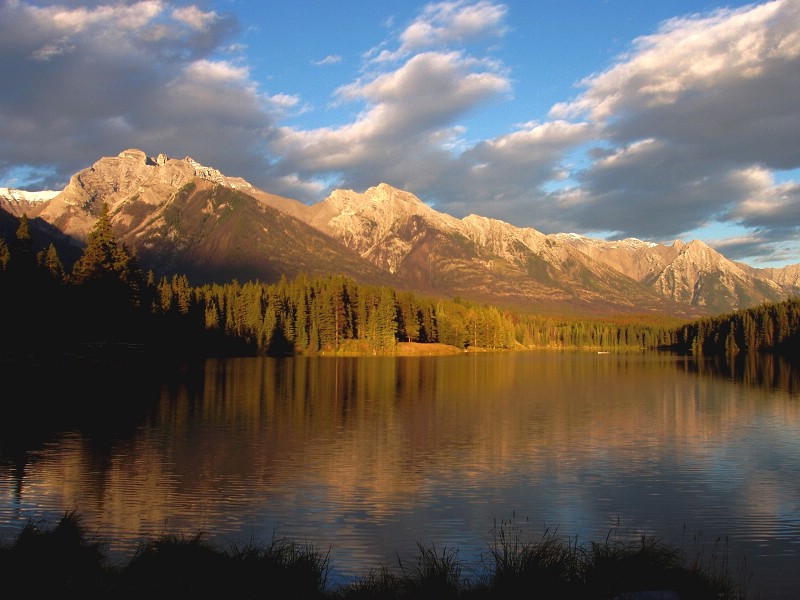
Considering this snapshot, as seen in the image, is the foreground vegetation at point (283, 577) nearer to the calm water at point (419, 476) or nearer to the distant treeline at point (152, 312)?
the calm water at point (419, 476)

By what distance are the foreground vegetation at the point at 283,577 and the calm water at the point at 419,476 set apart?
327 centimetres

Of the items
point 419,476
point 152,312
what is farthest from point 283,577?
point 152,312

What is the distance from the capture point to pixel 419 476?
3394 cm

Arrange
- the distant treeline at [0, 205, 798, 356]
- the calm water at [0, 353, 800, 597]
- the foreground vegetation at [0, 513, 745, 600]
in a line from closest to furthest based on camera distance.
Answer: the foreground vegetation at [0, 513, 745, 600]
the calm water at [0, 353, 800, 597]
the distant treeline at [0, 205, 798, 356]

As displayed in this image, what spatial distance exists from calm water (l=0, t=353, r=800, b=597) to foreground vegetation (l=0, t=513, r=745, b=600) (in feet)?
10.7

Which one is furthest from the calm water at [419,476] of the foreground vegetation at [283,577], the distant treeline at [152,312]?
the distant treeline at [152,312]

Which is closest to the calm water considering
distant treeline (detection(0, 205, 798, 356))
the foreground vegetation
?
the foreground vegetation

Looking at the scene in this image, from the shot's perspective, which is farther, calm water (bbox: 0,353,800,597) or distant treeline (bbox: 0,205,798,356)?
distant treeline (bbox: 0,205,798,356)

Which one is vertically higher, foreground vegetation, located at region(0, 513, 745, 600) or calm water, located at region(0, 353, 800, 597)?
foreground vegetation, located at region(0, 513, 745, 600)

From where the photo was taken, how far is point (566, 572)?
16.3 m

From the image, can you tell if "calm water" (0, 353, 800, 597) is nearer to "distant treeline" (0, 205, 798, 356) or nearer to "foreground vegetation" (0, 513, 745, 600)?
"foreground vegetation" (0, 513, 745, 600)

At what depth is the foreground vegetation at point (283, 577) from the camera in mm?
14391

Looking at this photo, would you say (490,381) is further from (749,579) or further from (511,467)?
(749,579)

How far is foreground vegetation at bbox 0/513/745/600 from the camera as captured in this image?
47.2 ft
